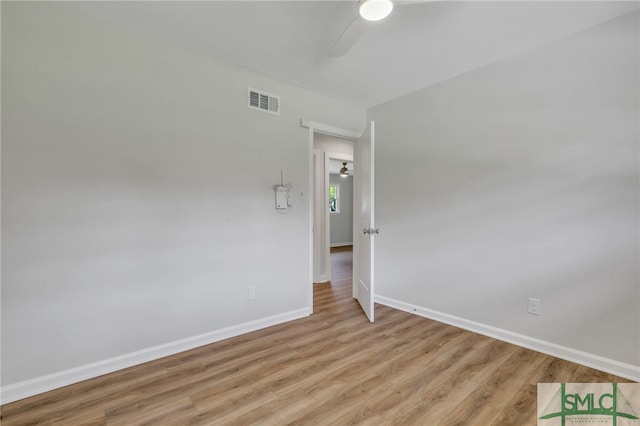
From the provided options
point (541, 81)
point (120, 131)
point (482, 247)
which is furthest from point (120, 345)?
point (541, 81)

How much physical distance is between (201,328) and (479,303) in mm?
2517

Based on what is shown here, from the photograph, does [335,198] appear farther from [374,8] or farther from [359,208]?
[374,8]

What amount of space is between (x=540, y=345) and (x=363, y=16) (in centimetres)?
272

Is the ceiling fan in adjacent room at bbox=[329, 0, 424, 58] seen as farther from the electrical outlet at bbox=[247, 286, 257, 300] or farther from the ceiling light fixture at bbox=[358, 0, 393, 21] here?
the electrical outlet at bbox=[247, 286, 257, 300]

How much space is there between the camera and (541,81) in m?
2.30

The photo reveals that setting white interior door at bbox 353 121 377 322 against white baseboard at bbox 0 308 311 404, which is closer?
white baseboard at bbox 0 308 311 404

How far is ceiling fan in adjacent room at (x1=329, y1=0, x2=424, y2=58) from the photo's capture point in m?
1.50

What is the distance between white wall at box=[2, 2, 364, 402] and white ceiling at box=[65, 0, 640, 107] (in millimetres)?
241

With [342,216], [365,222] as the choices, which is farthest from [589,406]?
[342,216]

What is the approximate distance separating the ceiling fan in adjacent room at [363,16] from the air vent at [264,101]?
3.43 ft

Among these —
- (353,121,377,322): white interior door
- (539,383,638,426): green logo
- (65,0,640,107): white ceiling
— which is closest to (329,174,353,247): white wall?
(353,121,377,322): white interior door

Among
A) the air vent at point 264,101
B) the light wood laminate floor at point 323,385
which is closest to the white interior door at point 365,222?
the light wood laminate floor at point 323,385

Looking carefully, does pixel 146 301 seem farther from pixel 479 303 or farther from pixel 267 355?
pixel 479 303

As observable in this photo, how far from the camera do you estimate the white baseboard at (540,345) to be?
1943 mm
